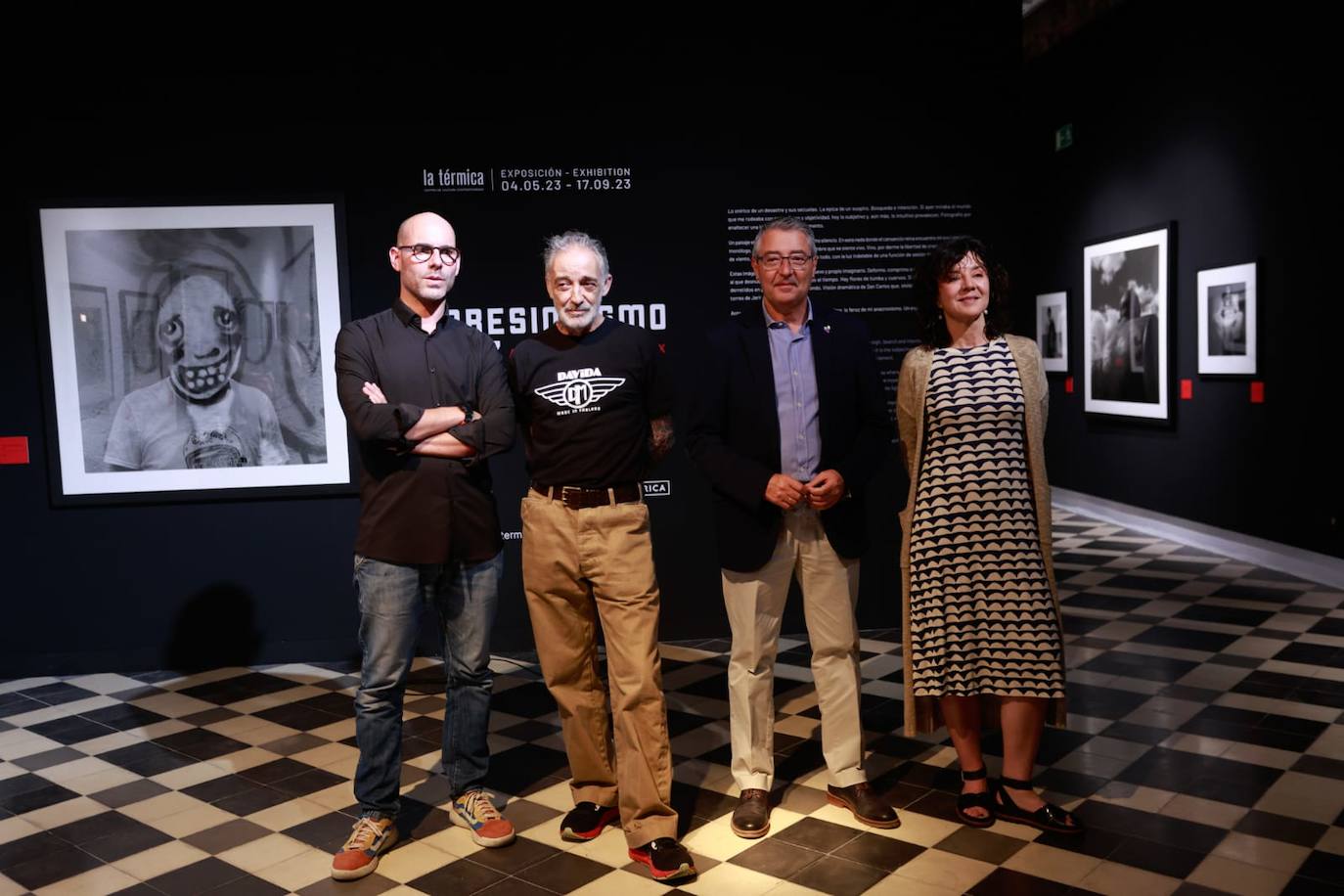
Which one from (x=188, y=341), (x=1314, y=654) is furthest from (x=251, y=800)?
(x=1314, y=654)

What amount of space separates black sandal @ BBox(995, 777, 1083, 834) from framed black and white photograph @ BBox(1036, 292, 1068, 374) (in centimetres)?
739

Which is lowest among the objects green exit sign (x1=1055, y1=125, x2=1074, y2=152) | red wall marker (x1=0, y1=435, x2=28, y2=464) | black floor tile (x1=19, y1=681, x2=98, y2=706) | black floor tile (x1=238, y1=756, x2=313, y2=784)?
black floor tile (x1=238, y1=756, x2=313, y2=784)

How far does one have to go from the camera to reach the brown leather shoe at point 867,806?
11.0ft

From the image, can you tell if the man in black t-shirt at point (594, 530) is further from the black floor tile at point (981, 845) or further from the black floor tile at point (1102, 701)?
the black floor tile at point (1102, 701)

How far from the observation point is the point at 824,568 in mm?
3328

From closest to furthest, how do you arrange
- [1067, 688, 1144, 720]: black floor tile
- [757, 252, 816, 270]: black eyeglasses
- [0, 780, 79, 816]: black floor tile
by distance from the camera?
[757, 252, 816, 270]: black eyeglasses → [0, 780, 79, 816]: black floor tile → [1067, 688, 1144, 720]: black floor tile

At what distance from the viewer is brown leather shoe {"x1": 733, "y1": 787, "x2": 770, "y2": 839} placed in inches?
130

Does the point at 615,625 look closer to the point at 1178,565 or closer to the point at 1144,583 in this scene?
the point at 1144,583

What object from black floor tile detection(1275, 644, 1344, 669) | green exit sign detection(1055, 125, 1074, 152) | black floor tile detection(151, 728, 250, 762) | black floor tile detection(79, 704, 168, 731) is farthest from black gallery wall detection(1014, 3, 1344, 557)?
black floor tile detection(79, 704, 168, 731)

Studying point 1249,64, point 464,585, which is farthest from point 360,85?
point 1249,64

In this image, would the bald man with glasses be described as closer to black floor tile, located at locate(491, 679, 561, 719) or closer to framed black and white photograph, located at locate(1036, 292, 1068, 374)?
black floor tile, located at locate(491, 679, 561, 719)

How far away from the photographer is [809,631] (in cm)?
333

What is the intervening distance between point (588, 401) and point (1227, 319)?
6.28 m

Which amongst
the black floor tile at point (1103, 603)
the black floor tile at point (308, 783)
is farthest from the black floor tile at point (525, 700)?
the black floor tile at point (1103, 603)
